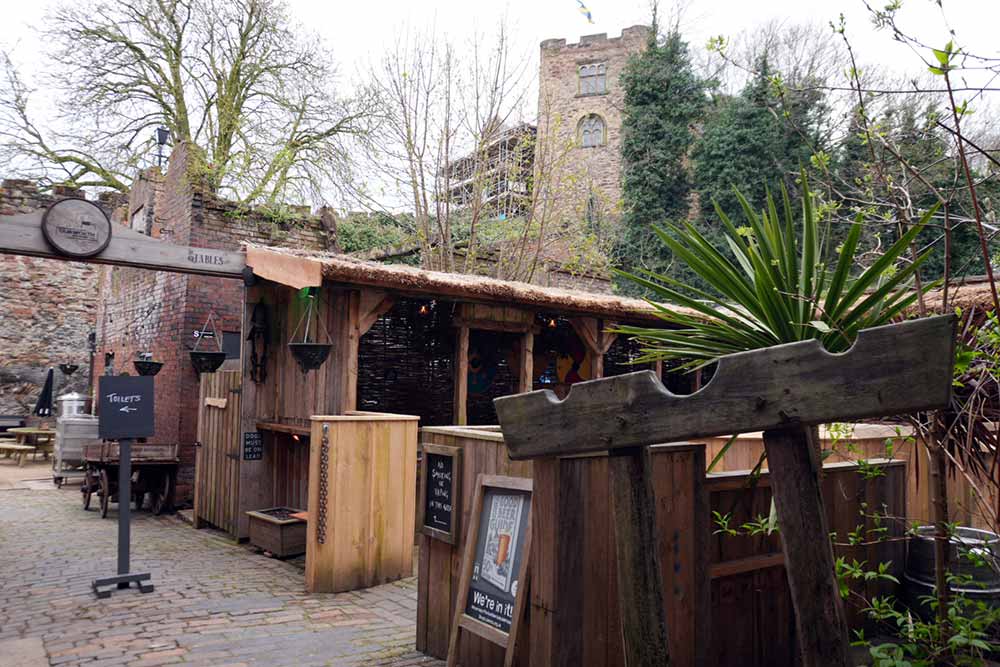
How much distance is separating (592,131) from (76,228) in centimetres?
2534

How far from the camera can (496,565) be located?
4.09 meters

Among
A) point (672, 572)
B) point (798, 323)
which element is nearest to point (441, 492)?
point (672, 572)

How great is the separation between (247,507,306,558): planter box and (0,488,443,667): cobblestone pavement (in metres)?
0.16

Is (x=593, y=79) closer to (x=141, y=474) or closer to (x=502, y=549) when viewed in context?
(x=141, y=474)

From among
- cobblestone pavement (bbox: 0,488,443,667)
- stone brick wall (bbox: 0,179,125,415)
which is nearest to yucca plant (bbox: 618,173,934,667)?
cobblestone pavement (bbox: 0,488,443,667)

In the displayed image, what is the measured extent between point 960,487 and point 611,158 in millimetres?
24896

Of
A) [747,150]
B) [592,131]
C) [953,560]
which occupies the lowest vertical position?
[953,560]

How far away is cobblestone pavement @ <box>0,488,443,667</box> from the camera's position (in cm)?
471

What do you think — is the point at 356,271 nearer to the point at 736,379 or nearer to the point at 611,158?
the point at 736,379

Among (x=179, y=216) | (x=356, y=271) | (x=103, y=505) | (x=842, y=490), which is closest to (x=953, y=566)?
(x=842, y=490)

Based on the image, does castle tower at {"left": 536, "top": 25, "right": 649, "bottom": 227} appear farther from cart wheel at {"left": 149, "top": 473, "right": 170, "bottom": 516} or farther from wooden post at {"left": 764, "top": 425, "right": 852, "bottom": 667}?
wooden post at {"left": 764, "top": 425, "right": 852, "bottom": 667}

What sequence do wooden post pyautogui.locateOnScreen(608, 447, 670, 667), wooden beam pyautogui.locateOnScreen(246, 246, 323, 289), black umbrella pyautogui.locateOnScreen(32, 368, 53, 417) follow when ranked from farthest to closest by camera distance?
1. black umbrella pyautogui.locateOnScreen(32, 368, 53, 417)
2. wooden beam pyautogui.locateOnScreen(246, 246, 323, 289)
3. wooden post pyautogui.locateOnScreen(608, 447, 670, 667)

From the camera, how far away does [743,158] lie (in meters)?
21.8

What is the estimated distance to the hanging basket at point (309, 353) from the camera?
285 inches
